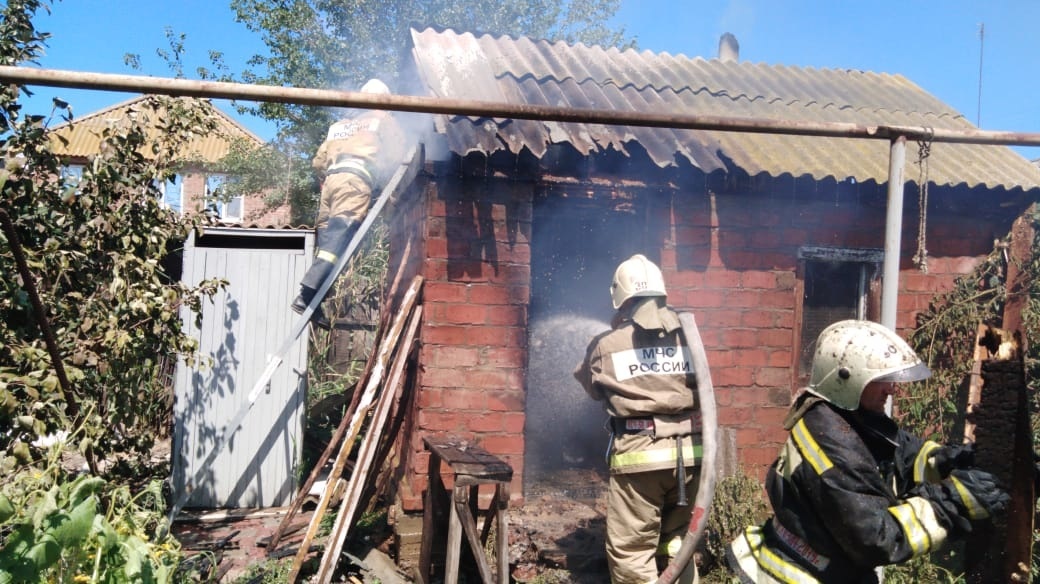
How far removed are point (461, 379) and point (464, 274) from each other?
74 centimetres

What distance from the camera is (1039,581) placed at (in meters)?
4.71

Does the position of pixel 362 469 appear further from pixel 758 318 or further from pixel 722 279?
pixel 758 318

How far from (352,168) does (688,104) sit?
3.09 m

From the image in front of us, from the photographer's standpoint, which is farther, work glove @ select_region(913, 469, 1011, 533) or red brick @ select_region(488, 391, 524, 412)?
red brick @ select_region(488, 391, 524, 412)

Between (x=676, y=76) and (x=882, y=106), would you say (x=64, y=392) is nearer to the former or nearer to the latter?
(x=676, y=76)

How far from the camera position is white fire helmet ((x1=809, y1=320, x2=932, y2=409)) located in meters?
2.58

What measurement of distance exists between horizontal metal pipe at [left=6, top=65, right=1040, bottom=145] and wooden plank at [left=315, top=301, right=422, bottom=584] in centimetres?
185

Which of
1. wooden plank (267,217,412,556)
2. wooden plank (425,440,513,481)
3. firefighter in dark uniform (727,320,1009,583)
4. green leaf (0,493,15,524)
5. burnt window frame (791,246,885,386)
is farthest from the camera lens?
burnt window frame (791,246,885,386)

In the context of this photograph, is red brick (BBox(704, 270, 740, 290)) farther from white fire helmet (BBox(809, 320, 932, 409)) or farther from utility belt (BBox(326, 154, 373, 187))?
utility belt (BBox(326, 154, 373, 187))

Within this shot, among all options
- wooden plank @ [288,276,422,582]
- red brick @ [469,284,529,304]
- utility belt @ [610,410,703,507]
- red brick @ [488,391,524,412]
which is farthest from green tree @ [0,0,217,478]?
utility belt @ [610,410,703,507]

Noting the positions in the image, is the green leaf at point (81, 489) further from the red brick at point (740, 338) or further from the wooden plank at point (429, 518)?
the red brick at point (740, 338)

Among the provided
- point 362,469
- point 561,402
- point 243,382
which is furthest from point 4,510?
point 561,402

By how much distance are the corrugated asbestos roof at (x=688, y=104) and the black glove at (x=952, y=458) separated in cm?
298

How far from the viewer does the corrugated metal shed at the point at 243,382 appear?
589 cm
